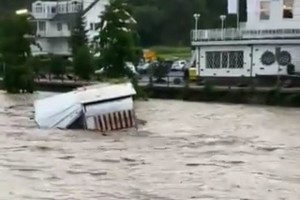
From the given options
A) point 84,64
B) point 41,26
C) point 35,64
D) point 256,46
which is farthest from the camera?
point 41,26

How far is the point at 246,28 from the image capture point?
60.0 m

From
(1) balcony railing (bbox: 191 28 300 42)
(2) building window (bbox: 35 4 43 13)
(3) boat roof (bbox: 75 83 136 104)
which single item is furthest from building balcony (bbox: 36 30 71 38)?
(3) boat roof (bbox: 75 83 136 104)

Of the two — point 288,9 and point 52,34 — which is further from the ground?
point 288,9

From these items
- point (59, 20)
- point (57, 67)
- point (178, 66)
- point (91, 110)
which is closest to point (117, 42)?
point (57, 67)

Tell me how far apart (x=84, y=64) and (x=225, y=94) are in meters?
14.9

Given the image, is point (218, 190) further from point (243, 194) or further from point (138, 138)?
point (138, 138)

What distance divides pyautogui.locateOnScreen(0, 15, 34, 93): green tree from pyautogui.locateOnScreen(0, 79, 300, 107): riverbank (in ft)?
25.5

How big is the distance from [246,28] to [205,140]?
2964 centimetres

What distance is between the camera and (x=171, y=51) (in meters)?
97.4

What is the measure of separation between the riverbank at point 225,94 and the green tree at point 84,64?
18.1ft

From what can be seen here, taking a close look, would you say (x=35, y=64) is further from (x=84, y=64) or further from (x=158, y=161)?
(x=158, y=161)

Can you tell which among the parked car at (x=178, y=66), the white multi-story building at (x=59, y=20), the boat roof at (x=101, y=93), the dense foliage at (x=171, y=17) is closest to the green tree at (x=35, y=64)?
the parked car at (x=178, y=66)

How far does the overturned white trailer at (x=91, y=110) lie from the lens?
33.6m

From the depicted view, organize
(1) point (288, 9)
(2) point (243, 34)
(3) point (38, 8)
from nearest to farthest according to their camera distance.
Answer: (1) point (288, 9)
(2) point (243, 34)
(3) point (38, 8)
